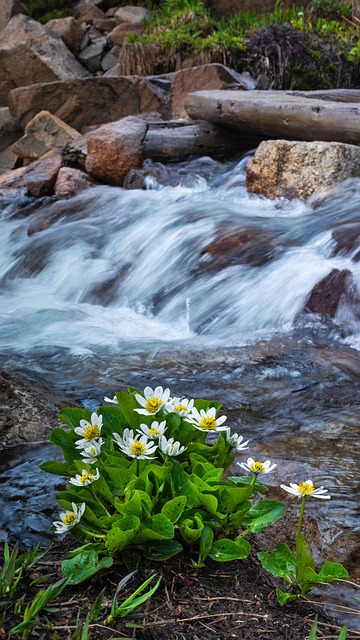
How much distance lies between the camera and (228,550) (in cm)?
205

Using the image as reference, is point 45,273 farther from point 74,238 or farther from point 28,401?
point 28,401

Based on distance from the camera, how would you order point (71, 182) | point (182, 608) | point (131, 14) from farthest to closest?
point (131, 14), point (71, 182), point (182, 608)

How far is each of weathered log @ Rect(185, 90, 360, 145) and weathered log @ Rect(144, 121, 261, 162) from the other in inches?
5.8

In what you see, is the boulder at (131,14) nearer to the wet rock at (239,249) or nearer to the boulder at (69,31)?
the boulder at (69,31)

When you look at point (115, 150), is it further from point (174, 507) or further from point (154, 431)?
point (174, 507)

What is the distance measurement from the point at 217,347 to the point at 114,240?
109 inches

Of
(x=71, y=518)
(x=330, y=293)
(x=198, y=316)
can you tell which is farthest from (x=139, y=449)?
(x=198, y=316)

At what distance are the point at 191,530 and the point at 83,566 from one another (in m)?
0.28

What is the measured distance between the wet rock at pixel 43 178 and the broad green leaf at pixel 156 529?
739 centimetres

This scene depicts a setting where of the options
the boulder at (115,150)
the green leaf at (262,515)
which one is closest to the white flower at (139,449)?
the green leaf at (262,515)

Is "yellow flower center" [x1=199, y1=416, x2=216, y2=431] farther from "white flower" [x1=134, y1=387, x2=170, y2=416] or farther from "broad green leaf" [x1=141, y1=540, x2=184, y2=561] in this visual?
"broad green leaf" [x1=141, y1=540, x2=184, y2=561]

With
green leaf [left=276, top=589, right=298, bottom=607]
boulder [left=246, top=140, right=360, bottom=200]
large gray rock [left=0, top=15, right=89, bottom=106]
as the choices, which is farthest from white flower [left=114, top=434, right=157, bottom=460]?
large gray rock [left=0, top=15, right=89, bottom=106]

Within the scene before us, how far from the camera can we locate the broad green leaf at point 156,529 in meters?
1.96

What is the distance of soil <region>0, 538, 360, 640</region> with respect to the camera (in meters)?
1.78
